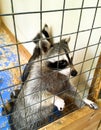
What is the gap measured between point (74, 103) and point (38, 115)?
215mm

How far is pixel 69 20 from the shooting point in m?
0.99

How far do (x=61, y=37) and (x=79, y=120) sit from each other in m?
0.39

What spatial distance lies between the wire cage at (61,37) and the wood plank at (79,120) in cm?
7

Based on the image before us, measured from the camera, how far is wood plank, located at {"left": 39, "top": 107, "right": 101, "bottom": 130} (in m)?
0.72

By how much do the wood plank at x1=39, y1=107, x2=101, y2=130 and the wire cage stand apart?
2.8 inches

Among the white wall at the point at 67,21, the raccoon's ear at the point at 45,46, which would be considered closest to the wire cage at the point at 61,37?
the white wall at the point at 67,21

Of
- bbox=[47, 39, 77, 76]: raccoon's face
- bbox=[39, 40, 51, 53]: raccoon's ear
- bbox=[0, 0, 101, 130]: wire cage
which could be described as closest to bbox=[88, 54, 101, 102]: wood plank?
bbox=[0, 0, 101, 130]: wire cage

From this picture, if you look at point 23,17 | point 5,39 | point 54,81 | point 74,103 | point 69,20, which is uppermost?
point 5,39

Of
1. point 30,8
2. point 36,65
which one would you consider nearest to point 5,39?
point 30,8

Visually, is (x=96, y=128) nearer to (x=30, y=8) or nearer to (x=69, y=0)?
(x=69, y=0)

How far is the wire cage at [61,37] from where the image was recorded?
0.54m

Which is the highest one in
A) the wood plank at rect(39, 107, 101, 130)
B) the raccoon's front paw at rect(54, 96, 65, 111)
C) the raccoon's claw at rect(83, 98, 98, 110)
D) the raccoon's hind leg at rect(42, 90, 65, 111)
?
the raccoon's hind leg at rect(42, 90, 65, 111)

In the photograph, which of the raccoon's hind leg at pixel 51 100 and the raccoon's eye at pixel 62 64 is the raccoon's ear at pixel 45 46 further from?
the raccoon's hind leg at pixel 51 100

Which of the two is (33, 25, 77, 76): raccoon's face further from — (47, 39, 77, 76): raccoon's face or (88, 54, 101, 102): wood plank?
(88, 54, 101, 102): wood plank
